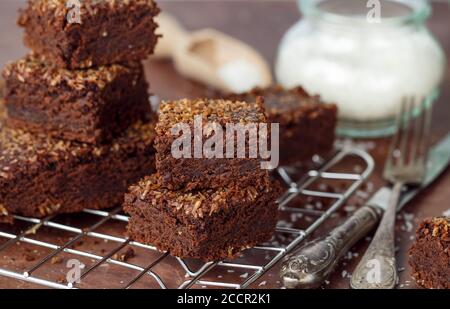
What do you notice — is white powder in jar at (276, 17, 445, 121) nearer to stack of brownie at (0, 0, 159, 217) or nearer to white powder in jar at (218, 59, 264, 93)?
white powder in jar at (218, 59, 264, 93)

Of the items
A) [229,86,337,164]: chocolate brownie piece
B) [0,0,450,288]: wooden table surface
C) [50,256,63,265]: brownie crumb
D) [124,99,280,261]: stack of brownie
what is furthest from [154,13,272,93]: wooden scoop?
[50,256,63,265]: brownie crumb

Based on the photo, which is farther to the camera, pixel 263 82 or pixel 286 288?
pixel 263 82

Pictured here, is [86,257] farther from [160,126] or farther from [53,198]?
[160,126]

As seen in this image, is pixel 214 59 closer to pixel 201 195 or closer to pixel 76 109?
pixel 76 109

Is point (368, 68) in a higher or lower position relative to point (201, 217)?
higher

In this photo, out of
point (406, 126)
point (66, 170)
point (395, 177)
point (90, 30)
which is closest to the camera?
point (90, 30)

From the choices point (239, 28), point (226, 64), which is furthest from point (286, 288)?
point (239, 28)

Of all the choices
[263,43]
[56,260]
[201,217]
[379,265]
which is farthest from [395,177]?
[263,43]

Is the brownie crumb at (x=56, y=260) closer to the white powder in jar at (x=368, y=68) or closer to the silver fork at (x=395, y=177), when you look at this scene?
the silver fork at (x=395, y=177)
